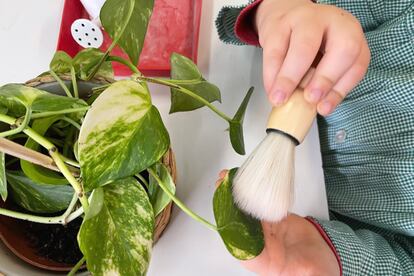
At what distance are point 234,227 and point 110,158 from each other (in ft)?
0.33

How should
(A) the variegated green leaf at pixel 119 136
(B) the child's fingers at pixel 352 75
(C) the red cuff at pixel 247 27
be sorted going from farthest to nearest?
(C) the red cuff at pixel 247 27
(B) the child's fingers at pixel 352 75
(A) the variegated green leaf at pixel 119 136

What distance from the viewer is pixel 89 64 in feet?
1.11

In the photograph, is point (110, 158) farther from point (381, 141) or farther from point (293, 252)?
point (381, 141)

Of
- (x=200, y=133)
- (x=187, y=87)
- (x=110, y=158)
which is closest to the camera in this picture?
(x=110, y=158)

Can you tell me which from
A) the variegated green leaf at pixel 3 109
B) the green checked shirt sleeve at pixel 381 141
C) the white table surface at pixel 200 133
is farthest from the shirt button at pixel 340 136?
the variegated green leaf at pixel 3 109

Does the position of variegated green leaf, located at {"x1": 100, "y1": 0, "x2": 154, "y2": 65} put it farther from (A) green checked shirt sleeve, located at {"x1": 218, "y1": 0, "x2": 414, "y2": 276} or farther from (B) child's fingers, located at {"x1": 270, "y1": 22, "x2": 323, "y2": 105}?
(A) green checked shirt sleeve, located at {"x1": 218, "y1": 0, "x2": 414, "y2": 276}

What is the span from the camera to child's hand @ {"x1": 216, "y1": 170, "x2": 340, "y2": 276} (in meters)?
0.37

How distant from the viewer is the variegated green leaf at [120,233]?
249 millimetres

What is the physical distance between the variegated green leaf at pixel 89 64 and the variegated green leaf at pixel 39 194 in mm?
98

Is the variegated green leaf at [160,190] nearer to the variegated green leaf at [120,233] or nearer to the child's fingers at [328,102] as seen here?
the variegated green leaf at [120,233]

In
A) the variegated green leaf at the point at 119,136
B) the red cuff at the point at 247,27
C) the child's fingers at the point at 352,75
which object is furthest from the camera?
the red cuff at the point at 247,27

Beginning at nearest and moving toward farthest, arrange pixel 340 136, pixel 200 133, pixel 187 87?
pixel 187 87 → pixel 200 133 → pixel 340 136

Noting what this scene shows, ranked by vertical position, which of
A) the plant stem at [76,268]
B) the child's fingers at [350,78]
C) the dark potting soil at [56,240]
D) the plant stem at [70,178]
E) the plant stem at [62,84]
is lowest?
the dark potting soil at [56,240]

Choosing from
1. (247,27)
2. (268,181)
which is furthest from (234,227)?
(247,27)
